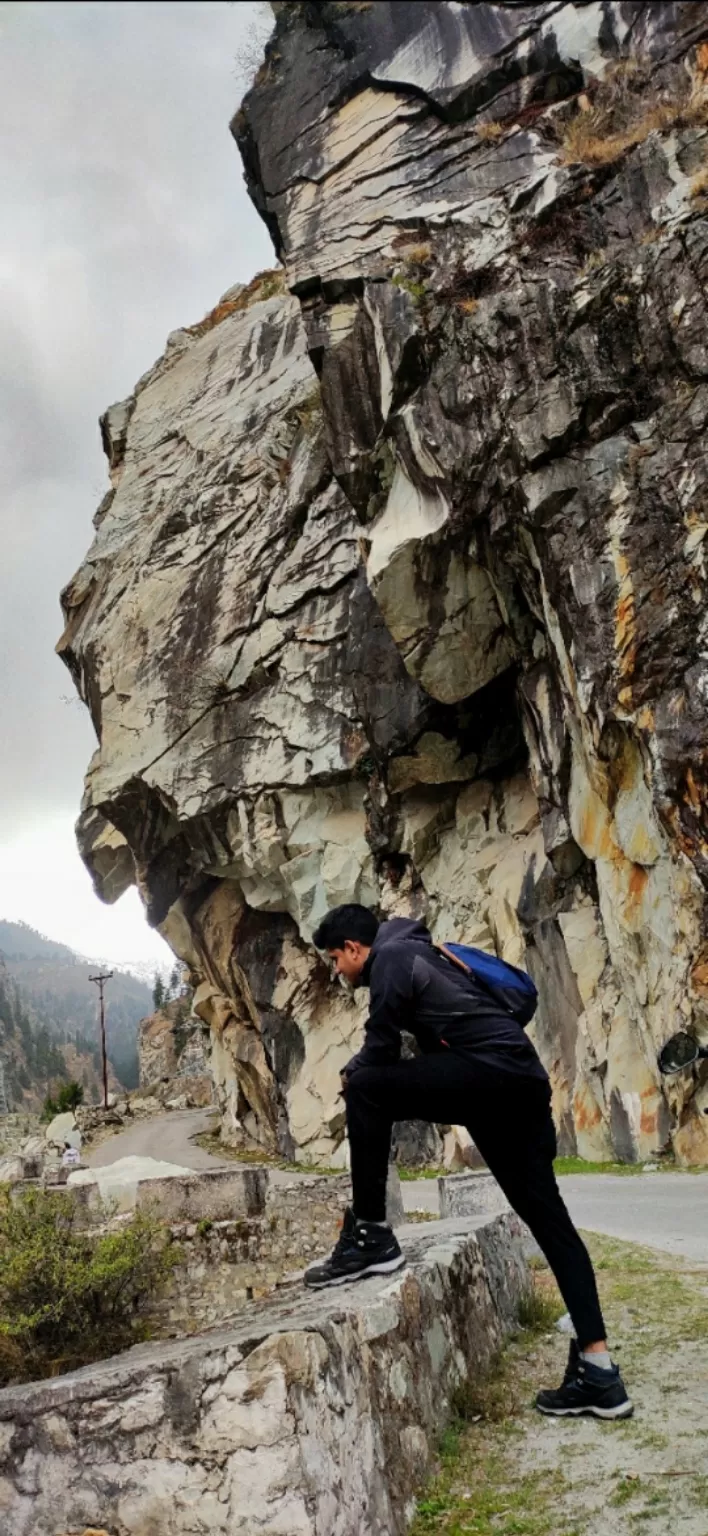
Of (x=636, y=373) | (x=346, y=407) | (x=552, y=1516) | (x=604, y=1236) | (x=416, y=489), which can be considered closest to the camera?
(x=552, y=1516)

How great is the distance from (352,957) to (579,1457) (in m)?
1.69

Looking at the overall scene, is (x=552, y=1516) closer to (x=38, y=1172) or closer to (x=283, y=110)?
(x=38, y=1172)

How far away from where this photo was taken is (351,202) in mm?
22453

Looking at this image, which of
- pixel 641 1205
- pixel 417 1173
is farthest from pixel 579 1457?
pixel 417 1173

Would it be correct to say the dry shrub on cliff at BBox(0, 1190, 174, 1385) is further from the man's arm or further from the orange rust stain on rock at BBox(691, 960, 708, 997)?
the orange rust stain on rock at BBox(691, 960, 708, 997)

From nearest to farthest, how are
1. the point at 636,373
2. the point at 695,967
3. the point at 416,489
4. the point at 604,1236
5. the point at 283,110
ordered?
the point at 604,1236 < the point at 695,967 < the point at 636,373 < the point at 416,489 < the point at 283,110

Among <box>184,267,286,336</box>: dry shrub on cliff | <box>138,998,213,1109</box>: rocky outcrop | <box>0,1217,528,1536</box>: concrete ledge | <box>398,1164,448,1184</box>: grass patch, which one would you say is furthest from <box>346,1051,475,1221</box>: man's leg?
<box>138,998,213,1109</box>: rocky outcrop

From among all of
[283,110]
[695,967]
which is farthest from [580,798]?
[283,110]

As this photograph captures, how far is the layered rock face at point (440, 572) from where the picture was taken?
15438mm

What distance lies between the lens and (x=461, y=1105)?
337 cm

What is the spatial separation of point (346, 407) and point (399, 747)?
24.7ft

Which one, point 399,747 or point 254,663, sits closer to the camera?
point 399,747

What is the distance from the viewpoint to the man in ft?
10.9

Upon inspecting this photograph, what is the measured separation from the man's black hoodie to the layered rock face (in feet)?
36.5
